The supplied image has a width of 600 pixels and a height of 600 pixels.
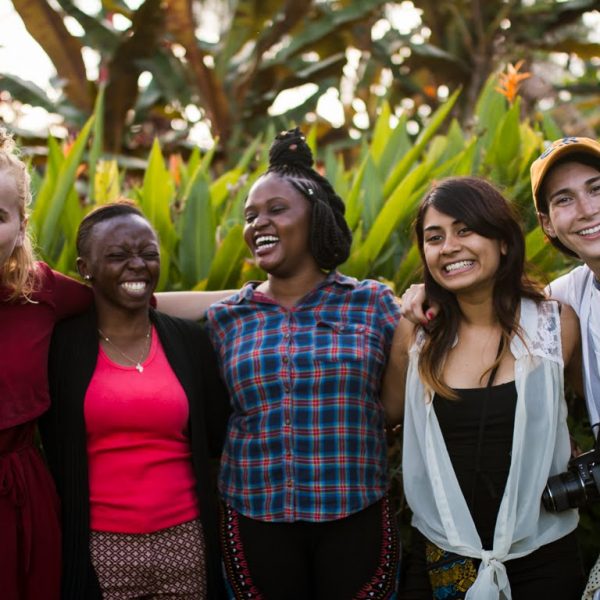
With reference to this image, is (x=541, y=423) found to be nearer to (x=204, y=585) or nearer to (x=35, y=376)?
(x=204, y=585)

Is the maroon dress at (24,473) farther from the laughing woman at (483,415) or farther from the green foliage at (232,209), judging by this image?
the laughing woman at (483,415)

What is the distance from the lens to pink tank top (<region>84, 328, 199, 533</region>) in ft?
7.54

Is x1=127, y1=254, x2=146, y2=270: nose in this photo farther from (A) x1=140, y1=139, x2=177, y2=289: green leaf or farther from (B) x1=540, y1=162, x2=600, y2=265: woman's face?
(B) x1=540, y1=162, x2=600, y2=265: woman's face

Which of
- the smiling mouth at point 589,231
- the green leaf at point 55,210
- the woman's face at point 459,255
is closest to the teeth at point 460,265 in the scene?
the woman's face at point 459,255

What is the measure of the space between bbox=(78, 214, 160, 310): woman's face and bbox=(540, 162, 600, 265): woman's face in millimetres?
1242

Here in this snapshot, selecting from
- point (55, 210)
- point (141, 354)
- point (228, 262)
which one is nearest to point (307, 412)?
point (141, 354)

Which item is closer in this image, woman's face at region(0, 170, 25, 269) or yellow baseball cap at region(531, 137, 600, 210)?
woman's face at region(0, 170, 25, 269)

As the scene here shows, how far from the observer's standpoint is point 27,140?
8.67 metres

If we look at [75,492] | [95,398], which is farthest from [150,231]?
[75,492]

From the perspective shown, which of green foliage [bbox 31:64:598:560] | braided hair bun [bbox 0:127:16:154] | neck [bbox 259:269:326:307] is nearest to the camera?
braided hair bun [bbox 0:127:16:154]

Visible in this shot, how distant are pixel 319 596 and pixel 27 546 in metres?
0.84

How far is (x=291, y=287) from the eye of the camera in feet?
8.71

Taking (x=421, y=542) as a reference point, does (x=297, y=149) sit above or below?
above

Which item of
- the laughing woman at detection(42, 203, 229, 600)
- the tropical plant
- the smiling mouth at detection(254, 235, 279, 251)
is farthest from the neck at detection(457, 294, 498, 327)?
the tropical plant
